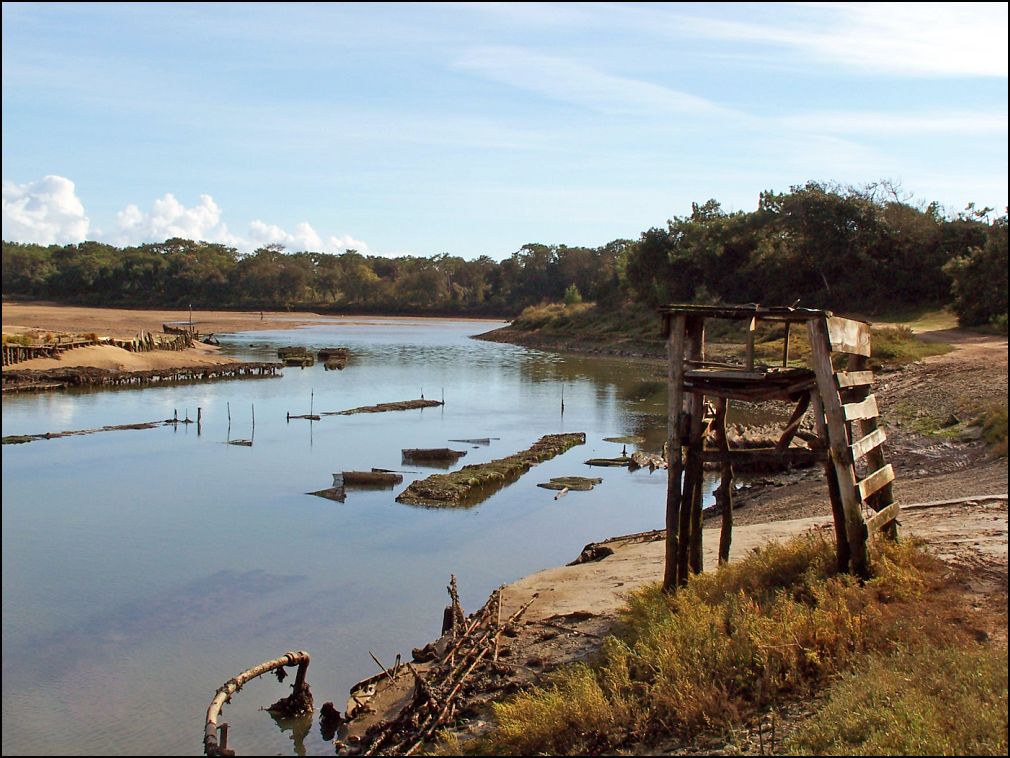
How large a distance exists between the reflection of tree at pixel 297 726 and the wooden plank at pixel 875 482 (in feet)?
21.8

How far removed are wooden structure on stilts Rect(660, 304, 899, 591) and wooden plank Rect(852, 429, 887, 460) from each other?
14 millimetres

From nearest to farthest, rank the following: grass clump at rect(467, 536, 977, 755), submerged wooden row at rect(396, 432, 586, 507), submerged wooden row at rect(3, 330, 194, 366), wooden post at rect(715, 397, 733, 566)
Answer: grass clump at rect(467, 536, 977, 755) → wooden post at rect(715, 397, 733, 566) → submerged wooden row at rect(396, 432, 586, 507) → submerged wooden row at rect(3, 330, 194, 366)

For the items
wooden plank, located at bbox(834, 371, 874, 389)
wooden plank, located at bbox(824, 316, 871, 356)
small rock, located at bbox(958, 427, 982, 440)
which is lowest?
small rock, located at bbox(958, 427, 982, 440)

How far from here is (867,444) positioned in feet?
36.4

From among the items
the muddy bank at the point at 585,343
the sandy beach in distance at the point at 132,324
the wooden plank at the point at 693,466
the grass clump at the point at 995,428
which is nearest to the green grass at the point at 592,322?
the muddy bank at the point at 585,343

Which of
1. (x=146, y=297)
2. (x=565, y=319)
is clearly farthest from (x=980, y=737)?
(x=146, y=297)

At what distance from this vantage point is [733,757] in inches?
304

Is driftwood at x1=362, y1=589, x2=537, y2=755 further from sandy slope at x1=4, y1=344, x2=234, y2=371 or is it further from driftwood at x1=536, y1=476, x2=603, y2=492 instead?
sandy slope at x1=4, y1=344, x2=234, y2=371

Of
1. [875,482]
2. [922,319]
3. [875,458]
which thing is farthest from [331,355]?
[875,482]

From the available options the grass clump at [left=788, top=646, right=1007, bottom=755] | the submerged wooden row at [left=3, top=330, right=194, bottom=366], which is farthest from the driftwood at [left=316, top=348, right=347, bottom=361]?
the grass clump at [left=788, top=646, right=1007, bottom=755]

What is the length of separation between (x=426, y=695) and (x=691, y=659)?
9.60ft

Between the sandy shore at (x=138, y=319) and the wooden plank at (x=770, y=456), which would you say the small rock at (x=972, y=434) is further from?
the sandy shore at (x=138, y=319)

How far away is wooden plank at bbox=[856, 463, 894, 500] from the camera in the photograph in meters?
10.5

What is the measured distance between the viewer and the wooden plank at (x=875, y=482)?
10.5 meters
